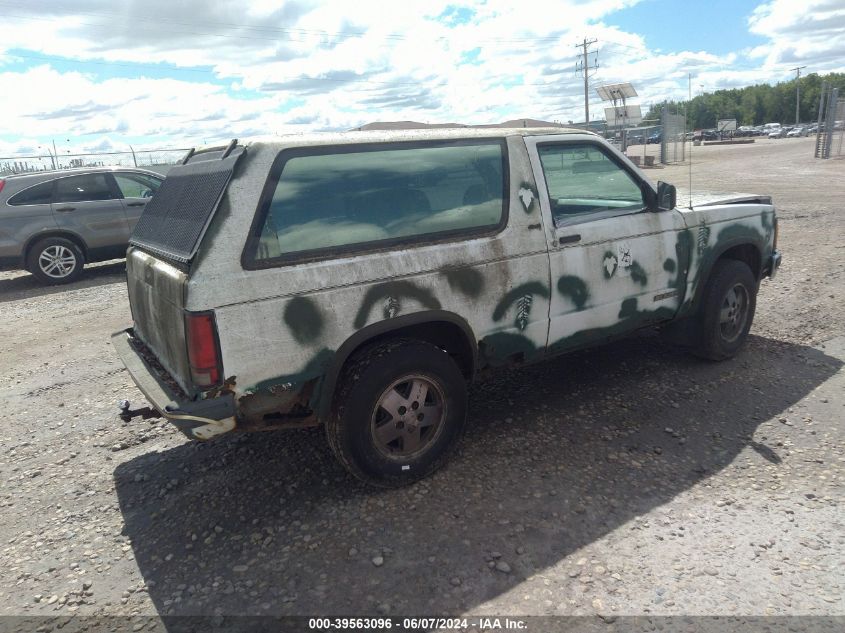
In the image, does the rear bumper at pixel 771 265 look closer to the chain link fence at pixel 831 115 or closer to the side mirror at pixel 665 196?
the side mirror at pixel 665 196

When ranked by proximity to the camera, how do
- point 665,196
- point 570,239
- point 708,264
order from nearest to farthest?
1. point 570,239
2. point 665,196
3. point 708,264

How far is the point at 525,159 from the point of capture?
364 centimetres

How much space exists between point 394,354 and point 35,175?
8737 mm

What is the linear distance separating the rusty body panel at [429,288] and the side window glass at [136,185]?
6927 millimetres

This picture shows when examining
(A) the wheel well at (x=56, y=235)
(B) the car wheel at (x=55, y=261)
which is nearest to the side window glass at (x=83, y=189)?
(A) the wheel well at (x=56, y=235)

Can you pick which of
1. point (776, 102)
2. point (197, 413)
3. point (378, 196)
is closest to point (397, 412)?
point (197, 413)

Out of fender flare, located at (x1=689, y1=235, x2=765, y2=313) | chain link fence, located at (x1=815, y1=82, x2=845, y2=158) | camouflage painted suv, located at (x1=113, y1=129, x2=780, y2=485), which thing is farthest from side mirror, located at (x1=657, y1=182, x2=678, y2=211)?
chain link fence, located at (x1=815, y1=82, x2=845, y2=158)

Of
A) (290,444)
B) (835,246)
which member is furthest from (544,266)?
(835,246)

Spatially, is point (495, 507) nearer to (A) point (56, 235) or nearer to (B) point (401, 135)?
(B) point (401, 135)

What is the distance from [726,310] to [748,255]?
0.62m

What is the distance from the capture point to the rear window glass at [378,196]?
291cm

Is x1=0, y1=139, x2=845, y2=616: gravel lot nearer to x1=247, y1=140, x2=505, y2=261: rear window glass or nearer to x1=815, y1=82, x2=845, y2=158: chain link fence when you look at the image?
x1=247, y1=140, x2=505, y2=261: rear window glass

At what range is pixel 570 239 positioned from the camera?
12.2ft

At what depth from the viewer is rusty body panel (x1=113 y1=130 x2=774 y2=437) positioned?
2.79 m
